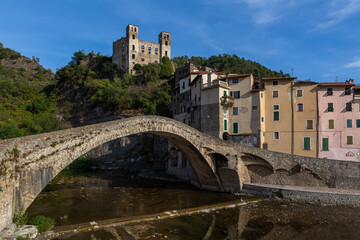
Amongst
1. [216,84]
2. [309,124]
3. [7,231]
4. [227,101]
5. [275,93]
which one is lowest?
[7,231]

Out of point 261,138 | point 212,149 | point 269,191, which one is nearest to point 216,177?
point 212,149

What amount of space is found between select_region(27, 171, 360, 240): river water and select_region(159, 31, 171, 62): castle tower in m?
45.9

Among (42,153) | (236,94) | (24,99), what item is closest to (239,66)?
(236,94)

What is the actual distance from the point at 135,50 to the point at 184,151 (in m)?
41.7

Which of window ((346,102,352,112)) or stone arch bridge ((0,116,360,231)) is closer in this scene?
stone arch bridge ((0,116,360,231))

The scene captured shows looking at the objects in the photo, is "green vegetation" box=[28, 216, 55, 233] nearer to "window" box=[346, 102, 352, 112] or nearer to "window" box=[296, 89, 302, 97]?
"window" box=[296, 89, 302, 97]

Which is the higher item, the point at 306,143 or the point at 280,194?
the point at 306,143

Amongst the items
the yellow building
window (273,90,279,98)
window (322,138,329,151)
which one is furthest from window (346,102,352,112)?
window (273,90,279,98)

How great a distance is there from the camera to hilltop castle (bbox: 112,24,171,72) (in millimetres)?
58750

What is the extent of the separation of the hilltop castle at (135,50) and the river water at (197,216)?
1632 inches

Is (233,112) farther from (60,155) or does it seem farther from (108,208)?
(60,155)

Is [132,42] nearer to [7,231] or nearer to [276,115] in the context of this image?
[276,115]

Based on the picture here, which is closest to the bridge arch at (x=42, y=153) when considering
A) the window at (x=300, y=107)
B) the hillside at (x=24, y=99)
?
the window at (x=300, y=107)

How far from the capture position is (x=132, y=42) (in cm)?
5900
